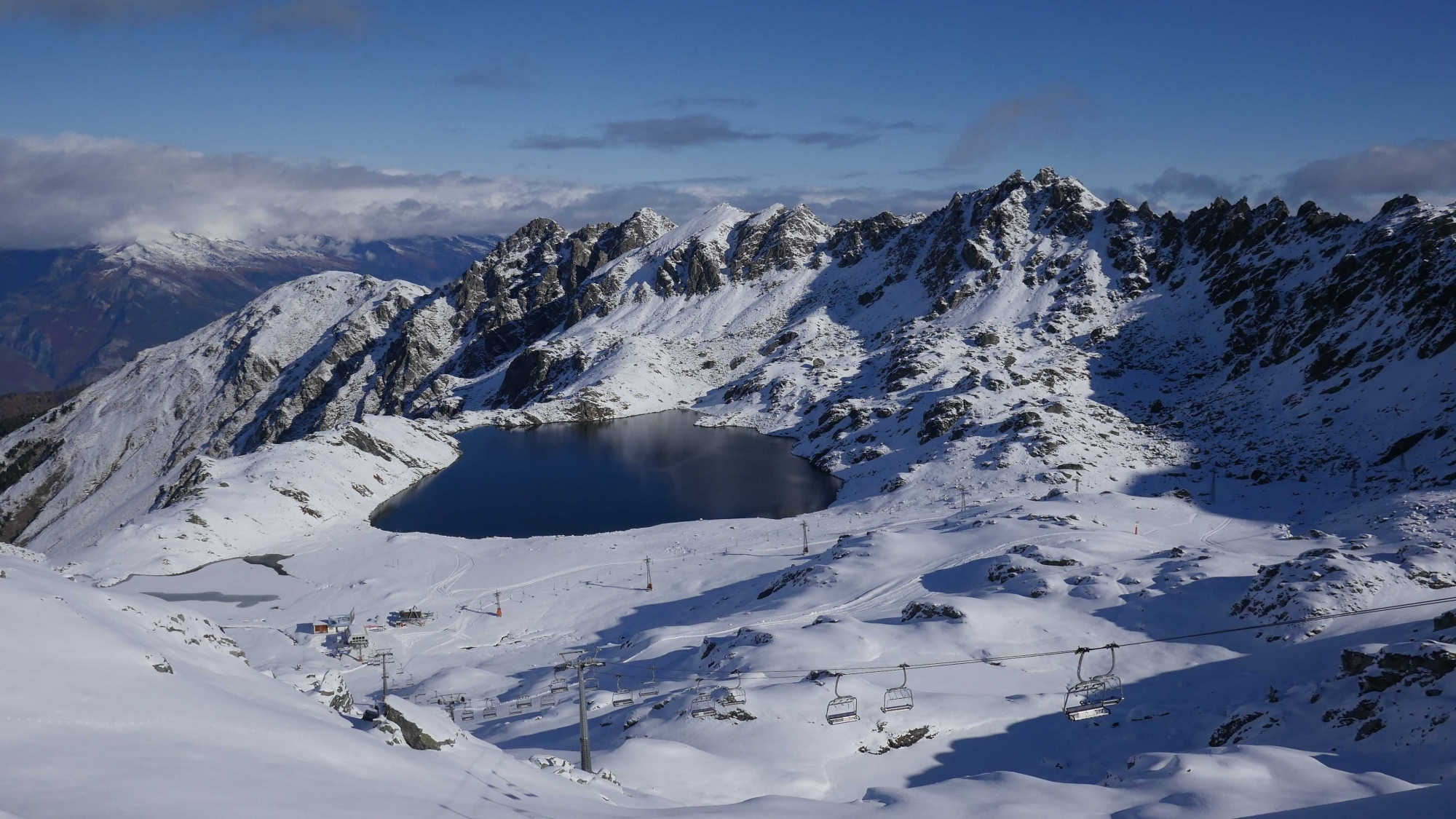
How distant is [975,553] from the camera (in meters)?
54.3

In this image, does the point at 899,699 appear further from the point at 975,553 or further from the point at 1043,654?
the point at 975,553

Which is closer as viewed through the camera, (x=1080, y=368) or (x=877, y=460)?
(x=877, y=460)

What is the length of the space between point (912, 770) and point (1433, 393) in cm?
6838

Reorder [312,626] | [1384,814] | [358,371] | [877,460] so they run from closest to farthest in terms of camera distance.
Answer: [1384,814]
[312,626]
[877,460]
[358,371]

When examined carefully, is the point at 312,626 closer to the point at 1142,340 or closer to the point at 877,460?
the point at 877,460

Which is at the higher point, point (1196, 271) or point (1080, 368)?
point (1196, 271)

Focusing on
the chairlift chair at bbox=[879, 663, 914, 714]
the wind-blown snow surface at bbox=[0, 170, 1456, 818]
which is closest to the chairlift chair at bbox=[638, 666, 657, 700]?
the wind-blown snow surface at bbox=[0, 170, 1456, 818]

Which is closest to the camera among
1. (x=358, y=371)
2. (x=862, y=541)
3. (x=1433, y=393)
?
(x=862, y=541)

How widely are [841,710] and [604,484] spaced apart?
67.5 meters

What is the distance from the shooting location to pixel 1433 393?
6825 cm

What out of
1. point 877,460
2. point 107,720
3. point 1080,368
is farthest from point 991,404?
point 107,720

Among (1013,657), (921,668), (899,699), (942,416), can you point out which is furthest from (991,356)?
(899,699)

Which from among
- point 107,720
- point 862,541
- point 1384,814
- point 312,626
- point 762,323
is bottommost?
point 312,626

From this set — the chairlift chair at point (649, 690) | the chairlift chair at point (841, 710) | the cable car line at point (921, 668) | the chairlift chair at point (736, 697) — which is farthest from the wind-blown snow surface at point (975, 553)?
the chairlift chair at point (841, 710)
